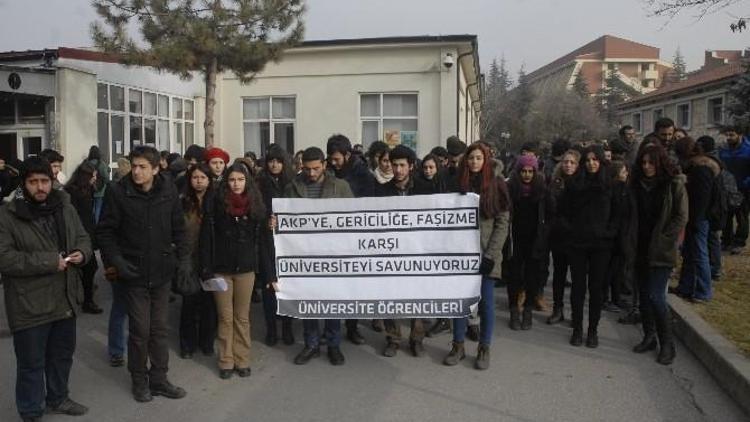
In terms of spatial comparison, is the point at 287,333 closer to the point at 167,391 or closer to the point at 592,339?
the point at 167,391

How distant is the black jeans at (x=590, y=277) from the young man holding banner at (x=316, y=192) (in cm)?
234

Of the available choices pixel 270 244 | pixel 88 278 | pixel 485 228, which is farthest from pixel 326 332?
pixel 88 278

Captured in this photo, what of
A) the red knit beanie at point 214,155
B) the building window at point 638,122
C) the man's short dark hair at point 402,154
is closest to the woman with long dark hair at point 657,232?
the man's short dark hair at point 402,154

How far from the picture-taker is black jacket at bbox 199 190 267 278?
18.7 ft

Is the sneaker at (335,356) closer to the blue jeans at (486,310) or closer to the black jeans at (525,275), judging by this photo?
the blue jeans at (486,310)

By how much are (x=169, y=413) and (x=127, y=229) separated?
1403 millimetres

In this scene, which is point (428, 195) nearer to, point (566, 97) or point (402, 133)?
point (402, 133)

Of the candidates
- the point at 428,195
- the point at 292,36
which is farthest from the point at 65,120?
the point at 428,195

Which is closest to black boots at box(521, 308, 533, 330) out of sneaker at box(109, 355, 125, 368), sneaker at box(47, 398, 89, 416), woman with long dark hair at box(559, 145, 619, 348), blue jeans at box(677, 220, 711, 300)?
woman with long dark hair at box(559, 145, 619, 348)

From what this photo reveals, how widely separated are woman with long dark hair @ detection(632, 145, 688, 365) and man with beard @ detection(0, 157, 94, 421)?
4.79 m

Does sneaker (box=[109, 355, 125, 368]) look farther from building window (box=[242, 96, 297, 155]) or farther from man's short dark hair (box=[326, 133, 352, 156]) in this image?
building window (box=[242, 96, 297, 155])

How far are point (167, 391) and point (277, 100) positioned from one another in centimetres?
1675

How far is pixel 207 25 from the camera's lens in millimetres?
15555

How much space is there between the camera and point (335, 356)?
6164 mm
